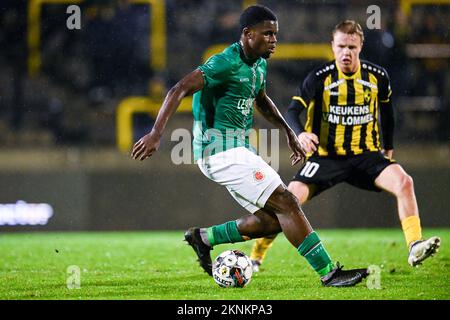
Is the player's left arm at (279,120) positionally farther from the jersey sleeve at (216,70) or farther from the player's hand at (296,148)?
the jersey sleeve at (216,70)

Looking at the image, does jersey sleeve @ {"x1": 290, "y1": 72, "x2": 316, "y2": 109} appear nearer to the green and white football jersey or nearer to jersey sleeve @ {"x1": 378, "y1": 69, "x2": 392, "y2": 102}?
jersey sleeve @ {"x1": 378, "y1": 69, "x2": 392, "y2": 102}

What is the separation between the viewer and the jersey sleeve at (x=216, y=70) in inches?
225

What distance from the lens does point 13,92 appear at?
11844mm

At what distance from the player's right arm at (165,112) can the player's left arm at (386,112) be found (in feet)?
6.83

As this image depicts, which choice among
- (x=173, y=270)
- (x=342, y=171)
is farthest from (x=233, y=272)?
(x=342, y=171)

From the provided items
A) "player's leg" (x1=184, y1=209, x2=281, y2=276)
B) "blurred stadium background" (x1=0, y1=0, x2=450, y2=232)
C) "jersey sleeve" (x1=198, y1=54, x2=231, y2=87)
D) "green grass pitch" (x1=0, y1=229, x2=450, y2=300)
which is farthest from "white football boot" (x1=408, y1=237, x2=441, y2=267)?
"blurred stadium background" (x1=0, y1=0, x2=450, y2=232)

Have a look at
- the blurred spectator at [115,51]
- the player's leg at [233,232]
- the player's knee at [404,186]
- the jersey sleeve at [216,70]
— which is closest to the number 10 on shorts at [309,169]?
the player's knee at [404,186]

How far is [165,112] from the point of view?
5.37m

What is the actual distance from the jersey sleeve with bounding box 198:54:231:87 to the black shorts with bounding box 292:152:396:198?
1.56 meters

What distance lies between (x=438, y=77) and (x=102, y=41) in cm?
473

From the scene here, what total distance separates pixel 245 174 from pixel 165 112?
2.60ft

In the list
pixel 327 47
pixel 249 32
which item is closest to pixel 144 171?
pixel 327 47

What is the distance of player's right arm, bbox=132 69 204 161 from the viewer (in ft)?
16.7

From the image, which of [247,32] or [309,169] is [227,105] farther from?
[309,169]
